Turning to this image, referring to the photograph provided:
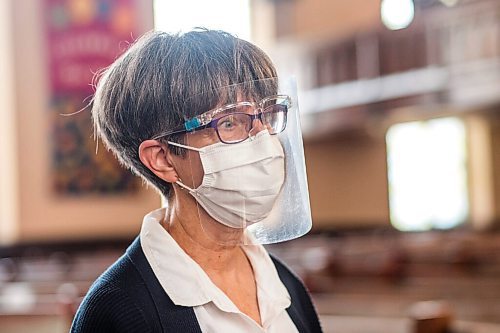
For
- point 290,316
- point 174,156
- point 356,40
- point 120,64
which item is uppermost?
point 356,40

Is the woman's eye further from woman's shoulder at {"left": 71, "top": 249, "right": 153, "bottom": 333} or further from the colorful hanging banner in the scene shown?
the colorful hanging banner

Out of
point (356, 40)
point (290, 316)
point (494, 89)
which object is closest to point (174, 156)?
point (290, 316)

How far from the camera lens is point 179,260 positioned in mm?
1611

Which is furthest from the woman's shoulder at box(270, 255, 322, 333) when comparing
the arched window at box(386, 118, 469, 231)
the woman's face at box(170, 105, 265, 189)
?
the arched window at box(386, 118, 469, 231)

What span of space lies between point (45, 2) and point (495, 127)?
6409 millimetres

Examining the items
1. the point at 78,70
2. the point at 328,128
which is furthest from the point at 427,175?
the point at 78,70

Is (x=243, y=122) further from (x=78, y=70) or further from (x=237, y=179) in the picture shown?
(x=78, y=70)

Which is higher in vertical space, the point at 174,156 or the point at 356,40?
the point at 356,40

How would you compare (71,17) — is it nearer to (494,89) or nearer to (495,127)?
(494,89)

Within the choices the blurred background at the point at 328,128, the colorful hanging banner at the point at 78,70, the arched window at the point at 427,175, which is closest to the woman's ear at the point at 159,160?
the blurred background at the point at 328,128

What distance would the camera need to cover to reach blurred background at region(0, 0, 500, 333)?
7.71 metres

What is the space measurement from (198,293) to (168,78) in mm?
383

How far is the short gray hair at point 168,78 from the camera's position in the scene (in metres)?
1.56

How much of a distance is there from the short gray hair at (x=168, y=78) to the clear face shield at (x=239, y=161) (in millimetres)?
18
